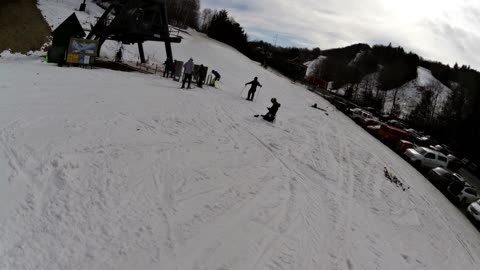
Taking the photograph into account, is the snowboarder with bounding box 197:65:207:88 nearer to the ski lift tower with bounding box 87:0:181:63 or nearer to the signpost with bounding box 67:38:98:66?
the ski lift tower with bounding box 87:0:181:63

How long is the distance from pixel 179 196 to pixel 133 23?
1964cm

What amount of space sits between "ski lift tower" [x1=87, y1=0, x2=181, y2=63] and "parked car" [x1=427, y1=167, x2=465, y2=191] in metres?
19.7

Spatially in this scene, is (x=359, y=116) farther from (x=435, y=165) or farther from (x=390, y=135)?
(x=435, y=165)

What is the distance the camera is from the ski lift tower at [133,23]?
22812 millimetres

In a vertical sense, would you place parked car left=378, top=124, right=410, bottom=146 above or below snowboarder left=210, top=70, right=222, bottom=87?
below

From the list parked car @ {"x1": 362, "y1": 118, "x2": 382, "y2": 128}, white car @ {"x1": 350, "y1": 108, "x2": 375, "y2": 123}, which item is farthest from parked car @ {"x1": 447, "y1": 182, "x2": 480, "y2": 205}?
white car @ {"x1": 350, "y1": 108, "x2": 375, "y2": 123}

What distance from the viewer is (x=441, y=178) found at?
62.5ft

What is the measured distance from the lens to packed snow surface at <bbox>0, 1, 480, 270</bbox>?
5410mm

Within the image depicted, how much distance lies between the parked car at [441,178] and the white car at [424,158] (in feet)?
4.82

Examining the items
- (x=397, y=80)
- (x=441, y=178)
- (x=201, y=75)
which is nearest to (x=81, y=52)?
(x=201, y=75)

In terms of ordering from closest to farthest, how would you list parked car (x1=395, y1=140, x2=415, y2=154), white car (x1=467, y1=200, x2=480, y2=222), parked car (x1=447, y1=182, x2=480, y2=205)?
white car (x1=467, y1=200, x2=480, y2=222)
parked car (x1=447, y1=182, x2=480, y2=205)
parked car (x1=395, y1=140, x2=415, y2=154)

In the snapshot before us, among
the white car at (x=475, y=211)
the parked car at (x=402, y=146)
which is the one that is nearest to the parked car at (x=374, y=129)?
the parked car at (x=402, y=146)

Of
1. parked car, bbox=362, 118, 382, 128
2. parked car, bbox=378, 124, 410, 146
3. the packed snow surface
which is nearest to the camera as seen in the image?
the packed snow surface

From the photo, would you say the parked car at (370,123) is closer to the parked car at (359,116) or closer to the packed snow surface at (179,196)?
the parked car at (359,116)
